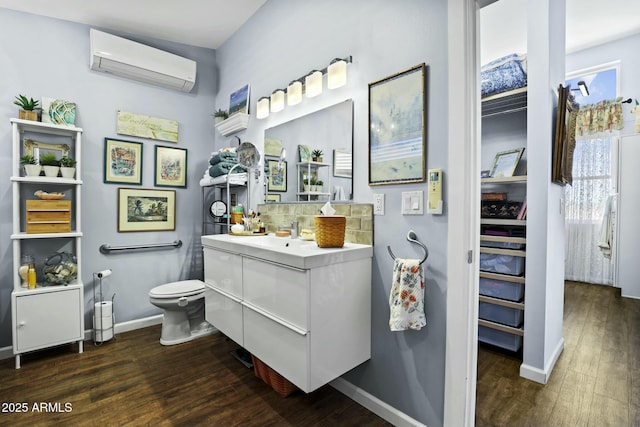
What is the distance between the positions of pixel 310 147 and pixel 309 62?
0.61m

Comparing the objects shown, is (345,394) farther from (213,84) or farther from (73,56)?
(73,56)

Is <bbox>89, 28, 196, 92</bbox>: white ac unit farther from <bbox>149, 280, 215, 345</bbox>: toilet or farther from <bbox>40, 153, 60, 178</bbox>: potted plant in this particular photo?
<bbox>149, 280, 215, 345</bbox>: toilet

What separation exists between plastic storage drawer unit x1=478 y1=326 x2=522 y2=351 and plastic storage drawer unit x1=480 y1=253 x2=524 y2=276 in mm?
502

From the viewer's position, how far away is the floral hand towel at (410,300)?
1457mm

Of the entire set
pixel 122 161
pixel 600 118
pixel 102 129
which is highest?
pixel 600 118

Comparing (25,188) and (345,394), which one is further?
(25,188)

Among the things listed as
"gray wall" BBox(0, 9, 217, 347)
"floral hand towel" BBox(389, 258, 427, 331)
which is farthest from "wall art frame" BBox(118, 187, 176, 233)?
"floral hand towel" BBox(389, 258, 427, 331)

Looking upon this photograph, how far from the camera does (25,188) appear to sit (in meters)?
2.46

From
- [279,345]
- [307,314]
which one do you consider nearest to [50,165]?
[279,345]

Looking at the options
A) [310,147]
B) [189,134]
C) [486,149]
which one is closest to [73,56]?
[189,134]

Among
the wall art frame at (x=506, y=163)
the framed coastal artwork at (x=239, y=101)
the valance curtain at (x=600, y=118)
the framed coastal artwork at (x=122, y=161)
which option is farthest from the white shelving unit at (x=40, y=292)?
the valance curtain at (x=600, y=118)

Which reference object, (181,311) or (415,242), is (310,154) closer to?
(415,242)

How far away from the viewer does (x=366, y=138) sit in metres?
1.79

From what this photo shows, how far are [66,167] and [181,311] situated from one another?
150 centimetres
